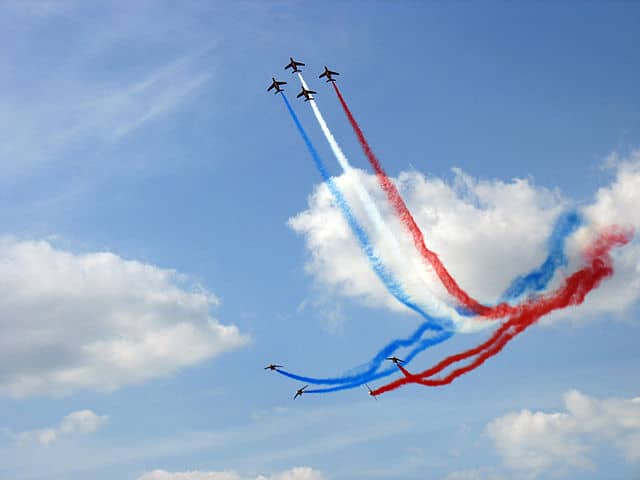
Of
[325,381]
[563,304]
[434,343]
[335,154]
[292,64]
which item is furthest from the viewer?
[292,64]

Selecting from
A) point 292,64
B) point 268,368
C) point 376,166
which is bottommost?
point 268,368

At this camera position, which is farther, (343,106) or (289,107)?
(289,107)

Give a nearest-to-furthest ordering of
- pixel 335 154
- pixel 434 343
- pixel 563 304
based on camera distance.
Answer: pixel 563 304 → pixel 434 343 → pixel 335 154

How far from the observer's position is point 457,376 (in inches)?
4146

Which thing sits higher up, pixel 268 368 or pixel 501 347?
pixel 268 368

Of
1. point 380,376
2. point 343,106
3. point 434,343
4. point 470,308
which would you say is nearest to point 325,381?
point 380,376

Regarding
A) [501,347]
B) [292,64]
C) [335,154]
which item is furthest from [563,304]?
[292,64]

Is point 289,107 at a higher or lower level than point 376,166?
higher

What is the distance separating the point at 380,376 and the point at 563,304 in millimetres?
32579


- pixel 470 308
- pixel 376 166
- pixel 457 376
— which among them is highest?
pixel 376 166

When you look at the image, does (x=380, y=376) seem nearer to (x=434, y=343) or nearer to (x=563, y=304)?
(x=434, y=343)

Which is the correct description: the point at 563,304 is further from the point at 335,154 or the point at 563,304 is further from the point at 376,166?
A: the point at 335,154

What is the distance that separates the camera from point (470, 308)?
332 feet

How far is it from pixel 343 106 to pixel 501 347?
156 feet
